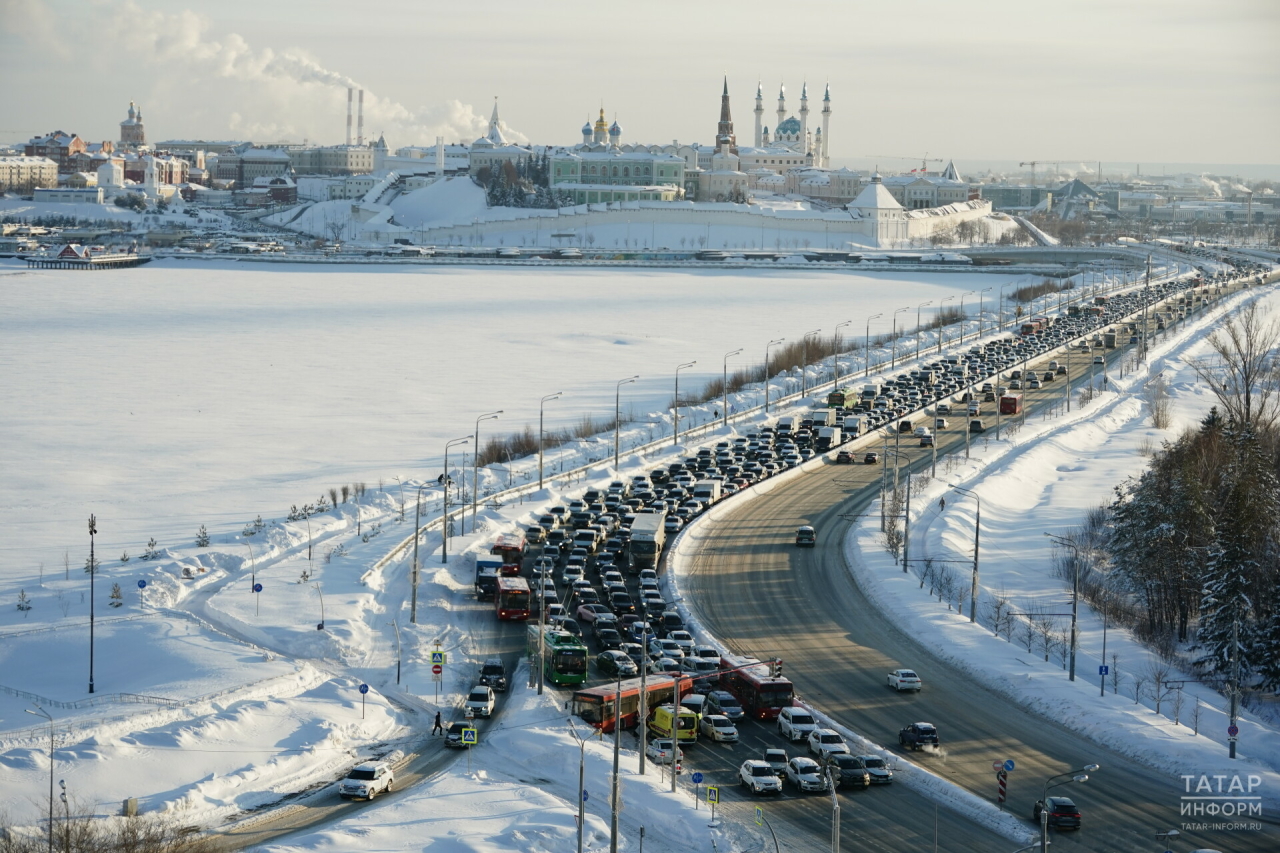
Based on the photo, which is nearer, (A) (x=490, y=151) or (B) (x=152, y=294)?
(B) (x=152, y=294)

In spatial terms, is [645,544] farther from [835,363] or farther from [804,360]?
[804,360]

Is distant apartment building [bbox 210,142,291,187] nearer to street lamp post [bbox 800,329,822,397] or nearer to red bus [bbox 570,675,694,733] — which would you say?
street lamp post [bbox 800,329,822,397]

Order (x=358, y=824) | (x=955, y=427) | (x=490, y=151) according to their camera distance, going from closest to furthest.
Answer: (x=358, y=824), (x=955, y=427), (x=490, y=151)

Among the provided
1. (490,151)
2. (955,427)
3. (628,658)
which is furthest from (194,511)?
(490,151)

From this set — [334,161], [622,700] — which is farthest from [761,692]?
[334,161]

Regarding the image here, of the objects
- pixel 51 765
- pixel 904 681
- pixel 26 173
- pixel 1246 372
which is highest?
pixel 26 173

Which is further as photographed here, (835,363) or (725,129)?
(725,129)

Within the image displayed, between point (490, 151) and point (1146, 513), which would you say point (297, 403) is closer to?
point (1146, 513)
